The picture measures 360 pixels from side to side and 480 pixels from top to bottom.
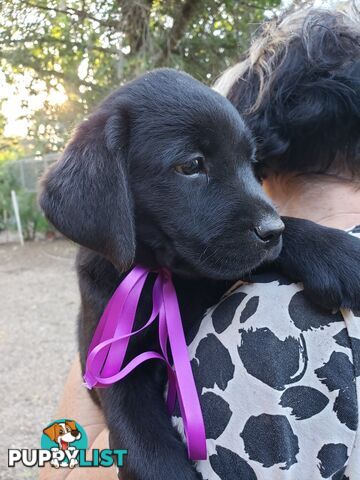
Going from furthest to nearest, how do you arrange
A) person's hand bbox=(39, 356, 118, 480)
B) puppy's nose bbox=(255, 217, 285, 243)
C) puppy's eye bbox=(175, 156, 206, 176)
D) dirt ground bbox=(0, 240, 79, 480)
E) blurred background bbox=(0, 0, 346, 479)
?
blurred background bbox=(0, 0, 346, 479), dirt ground bbox=(0, 240, 79, 480), person's hand bbox=(39, 356, 118, 480), puppy's eye bbox=(175, 156, 206, 176), puppy's nose bbox=(255, 217, 285, 243)

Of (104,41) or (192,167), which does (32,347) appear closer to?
(104,41)

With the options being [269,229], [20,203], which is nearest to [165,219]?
[269,229]

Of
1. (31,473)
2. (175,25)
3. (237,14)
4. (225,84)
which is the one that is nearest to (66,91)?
(175,25)

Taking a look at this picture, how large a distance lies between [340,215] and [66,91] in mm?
4701

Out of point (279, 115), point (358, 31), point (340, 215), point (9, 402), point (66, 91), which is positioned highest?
point (358, 31)

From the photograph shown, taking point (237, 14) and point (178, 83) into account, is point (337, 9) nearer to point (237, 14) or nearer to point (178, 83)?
point (178, 83)

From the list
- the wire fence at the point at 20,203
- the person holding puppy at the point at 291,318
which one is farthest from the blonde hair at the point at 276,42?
the wire fence at the point at 20,203

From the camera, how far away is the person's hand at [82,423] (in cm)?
146

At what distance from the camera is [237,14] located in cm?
576

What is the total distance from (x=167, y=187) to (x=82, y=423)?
0.79m

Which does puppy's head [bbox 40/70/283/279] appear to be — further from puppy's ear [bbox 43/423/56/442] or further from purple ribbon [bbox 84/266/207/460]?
puppy's ear [bbox 43/423/56/442]

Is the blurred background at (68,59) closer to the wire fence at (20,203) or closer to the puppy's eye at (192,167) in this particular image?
the puppy's eye at (192,167)

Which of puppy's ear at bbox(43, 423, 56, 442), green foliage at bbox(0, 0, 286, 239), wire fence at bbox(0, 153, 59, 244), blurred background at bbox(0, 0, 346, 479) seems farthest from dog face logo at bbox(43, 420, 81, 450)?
wire fence at bbox(0, 153, 59, 244)

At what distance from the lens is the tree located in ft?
17.0
